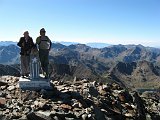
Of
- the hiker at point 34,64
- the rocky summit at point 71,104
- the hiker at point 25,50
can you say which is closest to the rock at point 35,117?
the rocky summit at point 71,104

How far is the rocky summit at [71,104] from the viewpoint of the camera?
16.6 meters

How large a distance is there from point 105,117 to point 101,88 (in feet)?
20.8

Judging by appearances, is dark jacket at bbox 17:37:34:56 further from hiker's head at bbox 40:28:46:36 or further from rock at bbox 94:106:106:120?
rock at bbox 94:106:106:120

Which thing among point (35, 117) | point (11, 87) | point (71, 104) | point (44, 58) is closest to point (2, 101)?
point (11, 87)

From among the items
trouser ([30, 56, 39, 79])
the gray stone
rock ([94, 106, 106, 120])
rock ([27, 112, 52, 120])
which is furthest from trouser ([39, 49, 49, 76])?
rock ([27, 112, 52, 120])

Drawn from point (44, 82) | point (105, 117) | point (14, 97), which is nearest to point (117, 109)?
point (105, 117)

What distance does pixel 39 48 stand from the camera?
68.7ft

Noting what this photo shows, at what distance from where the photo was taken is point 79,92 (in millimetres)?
21672

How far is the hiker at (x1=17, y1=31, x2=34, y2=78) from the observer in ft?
69.2

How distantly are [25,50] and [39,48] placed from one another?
1.07 metres

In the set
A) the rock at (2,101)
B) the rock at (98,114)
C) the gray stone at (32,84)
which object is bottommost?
the rock at (98,114)

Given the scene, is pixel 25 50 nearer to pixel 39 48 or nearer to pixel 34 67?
pixel 39 48

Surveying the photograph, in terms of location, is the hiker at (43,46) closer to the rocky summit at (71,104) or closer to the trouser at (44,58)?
the trouser at (44,58)

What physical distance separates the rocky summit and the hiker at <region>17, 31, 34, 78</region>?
1.50 meters
